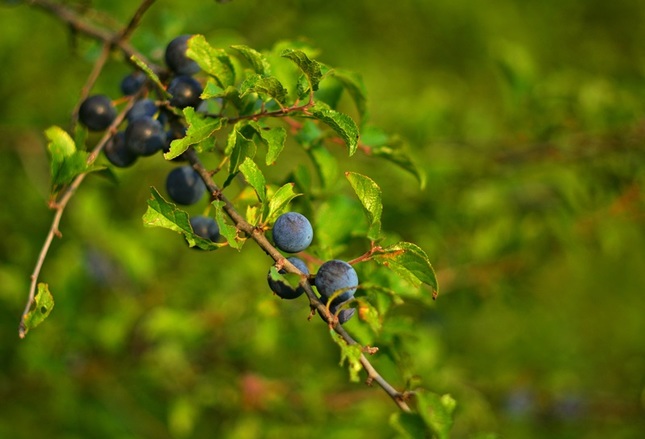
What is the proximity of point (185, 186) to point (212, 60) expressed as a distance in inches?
7.6

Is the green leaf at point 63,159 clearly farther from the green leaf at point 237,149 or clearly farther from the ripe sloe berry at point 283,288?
the ripe sloe berry at point 283,288

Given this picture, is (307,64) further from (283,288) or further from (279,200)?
(283,288)

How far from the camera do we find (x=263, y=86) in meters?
0.87

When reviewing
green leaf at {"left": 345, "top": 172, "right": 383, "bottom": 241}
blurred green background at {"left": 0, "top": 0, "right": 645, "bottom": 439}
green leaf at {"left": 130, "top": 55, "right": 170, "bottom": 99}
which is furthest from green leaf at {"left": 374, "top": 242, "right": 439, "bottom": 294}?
blurred green background at {"left": 0, "top": 0, "right": 645, "bottom": 439}

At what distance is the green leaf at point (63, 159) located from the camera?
37.9 inches

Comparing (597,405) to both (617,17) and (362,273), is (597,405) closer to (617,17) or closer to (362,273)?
(362,273)

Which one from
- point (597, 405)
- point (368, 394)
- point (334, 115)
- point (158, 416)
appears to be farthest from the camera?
point (597, 405)

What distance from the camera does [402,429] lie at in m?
0.95

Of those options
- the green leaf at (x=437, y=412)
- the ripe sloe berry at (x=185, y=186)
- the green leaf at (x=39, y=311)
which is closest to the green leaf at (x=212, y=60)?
the ripe sloe berry at (x=185, y=186)

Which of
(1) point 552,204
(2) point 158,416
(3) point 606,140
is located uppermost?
(3) point 606,140

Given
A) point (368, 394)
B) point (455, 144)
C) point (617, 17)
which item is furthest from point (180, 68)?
point (617, 17)

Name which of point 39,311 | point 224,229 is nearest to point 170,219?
point 224,229

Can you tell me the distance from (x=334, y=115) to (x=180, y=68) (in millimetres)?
309

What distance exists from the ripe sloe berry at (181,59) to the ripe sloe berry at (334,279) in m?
0.40
